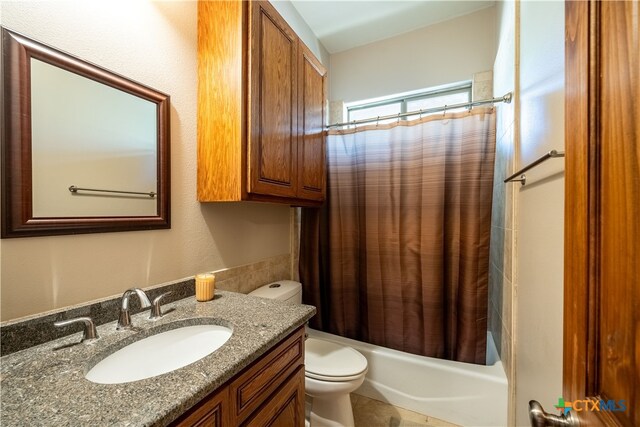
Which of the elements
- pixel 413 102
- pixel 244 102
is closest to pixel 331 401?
pixel 244 102

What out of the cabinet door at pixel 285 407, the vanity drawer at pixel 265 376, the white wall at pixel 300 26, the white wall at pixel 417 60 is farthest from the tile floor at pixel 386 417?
the white wall at pixel 300 26

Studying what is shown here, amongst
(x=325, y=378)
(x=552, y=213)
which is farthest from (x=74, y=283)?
(x=552, y=213)

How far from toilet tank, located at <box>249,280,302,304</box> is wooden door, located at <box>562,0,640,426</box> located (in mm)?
→ 1303

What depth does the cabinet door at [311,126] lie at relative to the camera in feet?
5.01

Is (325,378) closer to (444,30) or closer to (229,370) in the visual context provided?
(229,370)

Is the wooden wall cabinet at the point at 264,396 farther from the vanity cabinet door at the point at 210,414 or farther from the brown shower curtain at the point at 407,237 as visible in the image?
the brown shower curtain at the point at 407,237

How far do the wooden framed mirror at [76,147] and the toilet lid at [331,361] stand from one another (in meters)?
1.04

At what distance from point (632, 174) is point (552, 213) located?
24.2 inches

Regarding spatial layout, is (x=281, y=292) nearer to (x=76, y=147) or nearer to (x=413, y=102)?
(x=76, y=147)

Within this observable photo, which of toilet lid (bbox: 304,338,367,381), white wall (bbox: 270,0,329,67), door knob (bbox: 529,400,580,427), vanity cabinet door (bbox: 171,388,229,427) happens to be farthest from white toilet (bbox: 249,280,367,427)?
white wall (bbox: 270,0,329,67)

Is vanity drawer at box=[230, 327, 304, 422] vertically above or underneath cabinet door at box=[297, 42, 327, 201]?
underneath

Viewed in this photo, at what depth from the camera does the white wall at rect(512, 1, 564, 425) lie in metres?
0.78

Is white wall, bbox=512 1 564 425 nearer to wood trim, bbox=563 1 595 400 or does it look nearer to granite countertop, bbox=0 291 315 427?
wood trim, bbox=563 1 595 400

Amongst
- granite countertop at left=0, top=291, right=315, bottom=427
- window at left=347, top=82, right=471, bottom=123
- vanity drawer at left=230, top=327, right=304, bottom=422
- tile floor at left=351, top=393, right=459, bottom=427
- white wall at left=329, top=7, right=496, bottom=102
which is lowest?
tile floor at left=351, top=393, right=459, bottom=427
